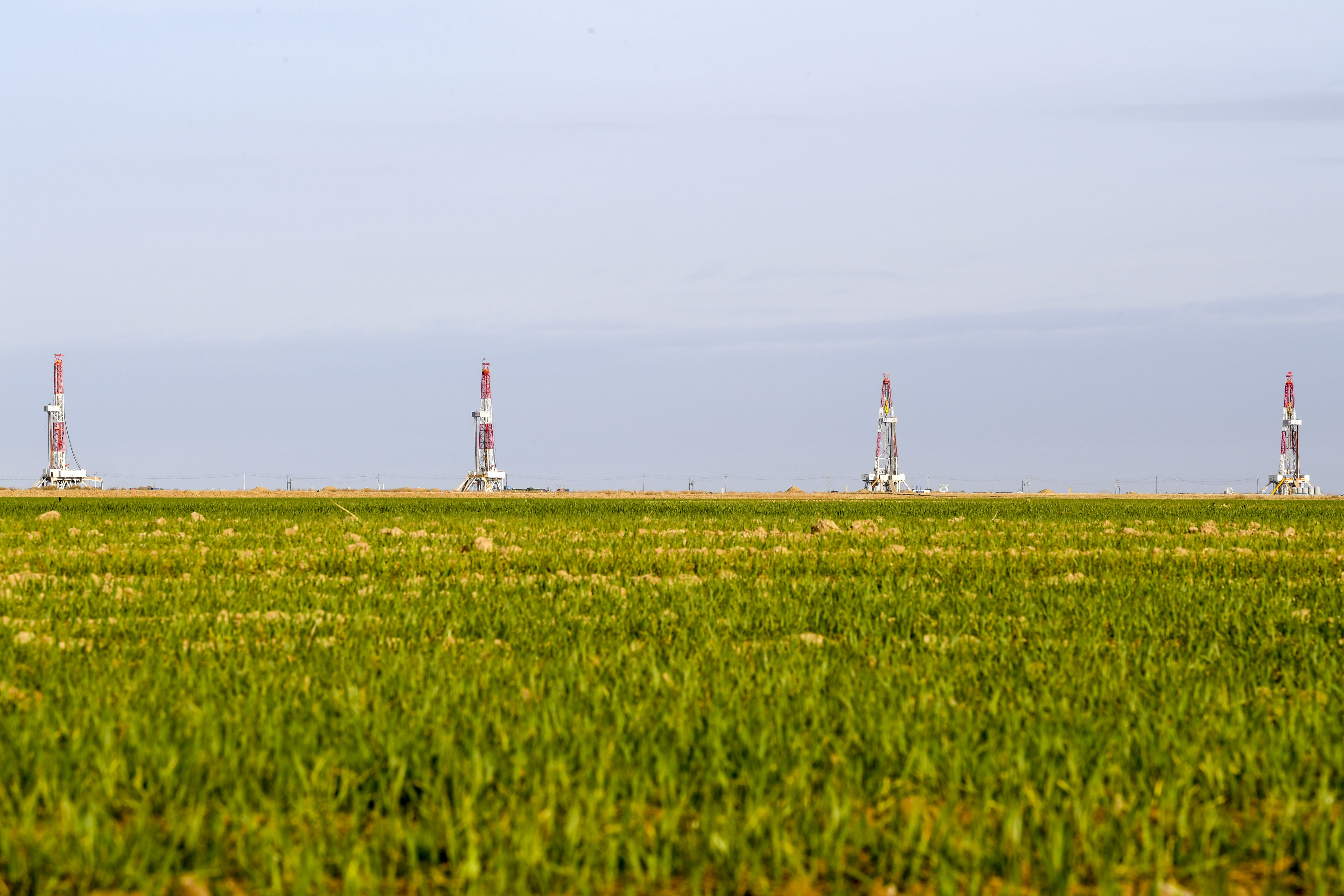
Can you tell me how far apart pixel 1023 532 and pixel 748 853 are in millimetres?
19228

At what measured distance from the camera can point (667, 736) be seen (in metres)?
4.98

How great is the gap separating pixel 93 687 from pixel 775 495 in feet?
295

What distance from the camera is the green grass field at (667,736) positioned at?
3.57 metres

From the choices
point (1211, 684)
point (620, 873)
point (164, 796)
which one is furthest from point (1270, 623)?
point (164, 796)

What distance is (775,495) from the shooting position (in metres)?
95.1

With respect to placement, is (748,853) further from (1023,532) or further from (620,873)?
(1023,532)

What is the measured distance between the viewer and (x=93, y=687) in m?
5.95

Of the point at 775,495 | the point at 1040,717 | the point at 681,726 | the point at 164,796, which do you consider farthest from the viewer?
the point at 775,495

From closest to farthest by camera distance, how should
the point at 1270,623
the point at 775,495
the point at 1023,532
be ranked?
the point at 1270,623 → the point at 1023,532 → the point at 775,495

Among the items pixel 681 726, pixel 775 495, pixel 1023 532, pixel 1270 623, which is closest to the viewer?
pixel 681 726

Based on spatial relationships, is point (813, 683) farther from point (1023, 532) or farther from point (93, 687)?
point (1023, 532)

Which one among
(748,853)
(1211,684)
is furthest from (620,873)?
(1211,684)

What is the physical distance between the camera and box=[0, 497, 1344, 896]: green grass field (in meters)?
3.57

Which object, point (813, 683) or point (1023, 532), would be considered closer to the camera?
point (813, 683)
